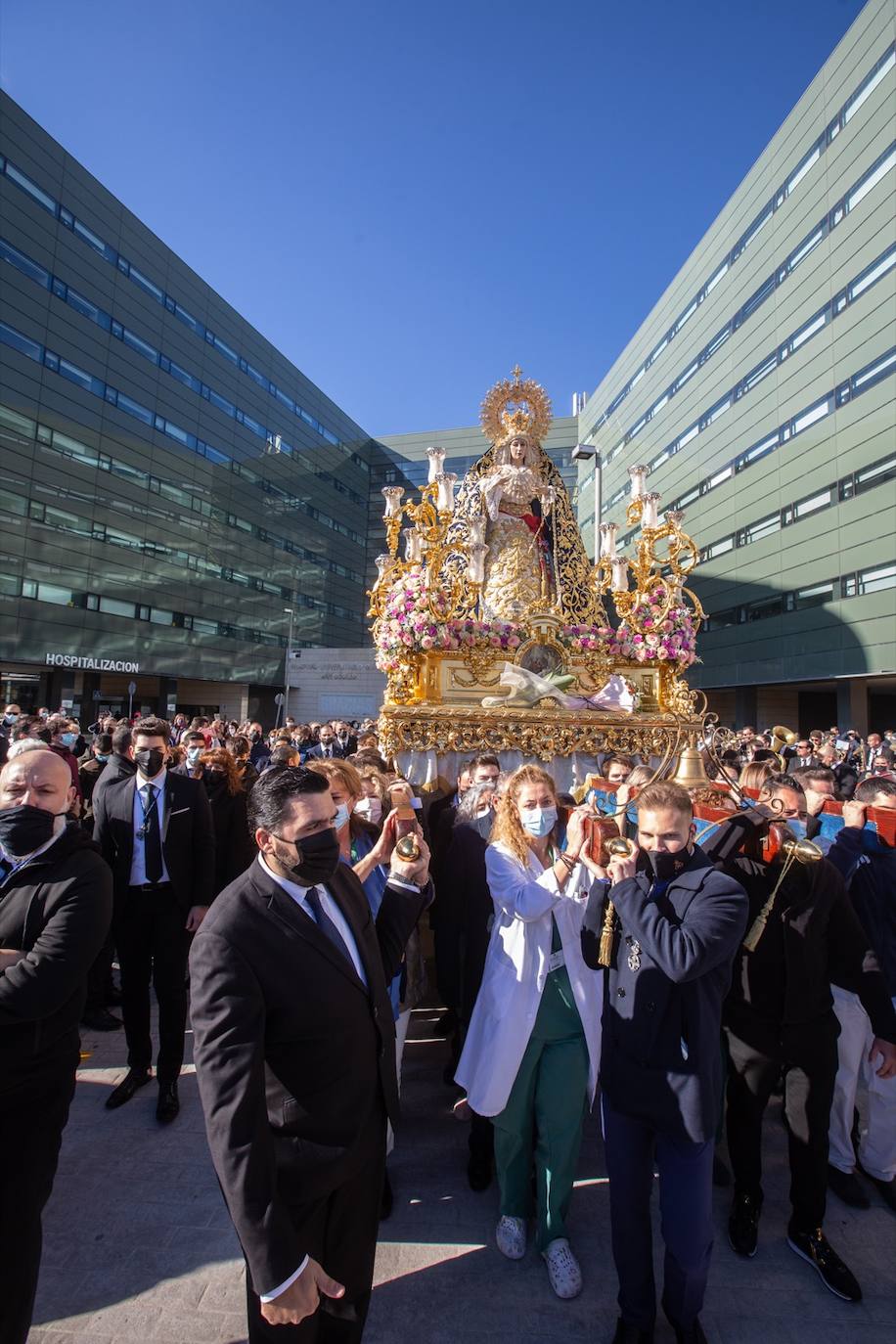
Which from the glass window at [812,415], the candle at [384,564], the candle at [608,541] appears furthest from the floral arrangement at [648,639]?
the glass window at [812,415]

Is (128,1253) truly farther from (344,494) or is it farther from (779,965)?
(344,494)

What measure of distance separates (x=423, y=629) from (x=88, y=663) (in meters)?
27.5

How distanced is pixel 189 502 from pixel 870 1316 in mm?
40870

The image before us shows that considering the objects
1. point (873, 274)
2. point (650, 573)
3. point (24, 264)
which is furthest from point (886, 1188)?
point (24, 264)

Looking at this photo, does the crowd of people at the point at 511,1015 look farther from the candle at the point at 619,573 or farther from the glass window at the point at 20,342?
the glass window at the point at 20,342

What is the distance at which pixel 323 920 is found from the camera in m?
2.13

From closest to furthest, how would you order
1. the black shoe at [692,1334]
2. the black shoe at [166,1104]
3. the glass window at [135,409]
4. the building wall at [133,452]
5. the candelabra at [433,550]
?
the black shoe at [692,1334], the black shoe at [166,1104], the candelabra at [433,550], the building wall at [133,452], the glass window at [135,409]

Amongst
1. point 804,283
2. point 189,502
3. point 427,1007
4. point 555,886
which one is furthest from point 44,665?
point 804,283

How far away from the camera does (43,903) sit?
98.2 inches

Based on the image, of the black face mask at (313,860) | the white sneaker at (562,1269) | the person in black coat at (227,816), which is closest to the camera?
the black face mask at (313,860)

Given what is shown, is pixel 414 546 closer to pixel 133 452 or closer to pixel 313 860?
pixel 313 860

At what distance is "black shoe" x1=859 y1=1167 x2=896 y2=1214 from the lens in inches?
133

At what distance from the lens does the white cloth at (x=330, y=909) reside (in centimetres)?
206

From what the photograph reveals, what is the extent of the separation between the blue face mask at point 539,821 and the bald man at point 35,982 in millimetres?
1756
